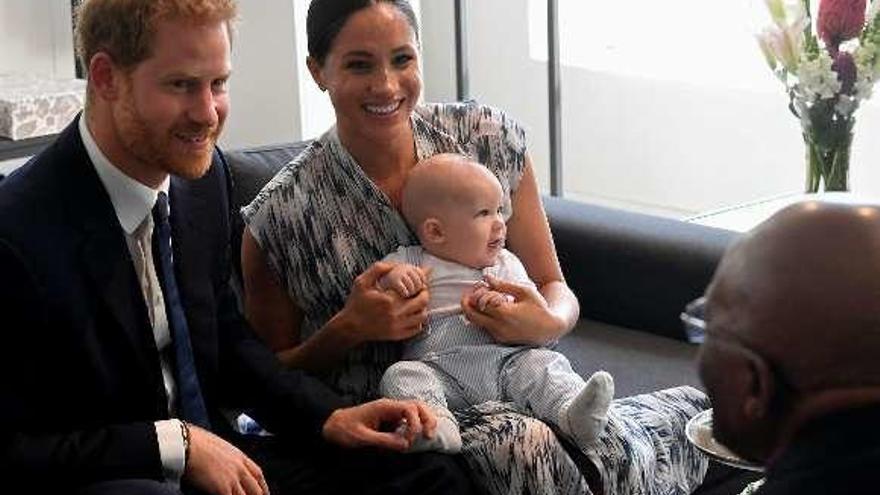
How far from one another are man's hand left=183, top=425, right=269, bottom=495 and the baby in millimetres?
332

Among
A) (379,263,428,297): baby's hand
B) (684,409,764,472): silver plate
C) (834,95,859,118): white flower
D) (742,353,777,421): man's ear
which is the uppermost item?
(742,353,777,421): man's ear

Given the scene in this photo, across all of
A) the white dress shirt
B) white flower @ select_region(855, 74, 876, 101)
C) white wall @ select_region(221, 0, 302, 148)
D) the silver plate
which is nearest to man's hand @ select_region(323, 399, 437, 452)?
the white dress shirt

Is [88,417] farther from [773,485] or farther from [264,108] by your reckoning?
[264,108]

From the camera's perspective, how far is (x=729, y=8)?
4812mm

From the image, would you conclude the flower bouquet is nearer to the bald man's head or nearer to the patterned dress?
the patterned dress

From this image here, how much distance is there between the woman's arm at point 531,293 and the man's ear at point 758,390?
1.30 m

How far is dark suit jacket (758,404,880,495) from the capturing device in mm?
1128

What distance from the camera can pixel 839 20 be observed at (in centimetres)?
310

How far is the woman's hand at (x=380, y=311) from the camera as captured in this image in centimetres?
254

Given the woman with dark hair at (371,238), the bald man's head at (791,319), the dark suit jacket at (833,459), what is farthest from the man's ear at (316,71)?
the dark suit jacket at (833,459)

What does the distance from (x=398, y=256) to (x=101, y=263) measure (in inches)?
23.5

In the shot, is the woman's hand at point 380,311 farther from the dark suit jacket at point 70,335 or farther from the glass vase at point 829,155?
the glass vase at point 829,155

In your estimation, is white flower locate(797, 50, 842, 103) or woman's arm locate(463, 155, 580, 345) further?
white flower locate(797, 50, 842, 103)

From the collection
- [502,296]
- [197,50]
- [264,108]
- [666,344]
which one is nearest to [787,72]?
[666,344]
